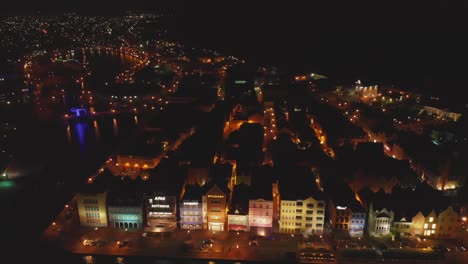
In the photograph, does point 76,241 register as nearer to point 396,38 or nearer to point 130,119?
point 130,119

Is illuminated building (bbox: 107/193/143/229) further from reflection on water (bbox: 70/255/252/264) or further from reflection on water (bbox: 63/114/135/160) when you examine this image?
reflection on water (bbox: 63/114/135/160)

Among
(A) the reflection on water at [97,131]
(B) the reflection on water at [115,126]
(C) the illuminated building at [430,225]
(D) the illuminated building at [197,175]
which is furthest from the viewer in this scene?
(B) the reflection on water at [115,126]

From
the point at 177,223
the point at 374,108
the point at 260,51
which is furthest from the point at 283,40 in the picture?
the point at 177,223

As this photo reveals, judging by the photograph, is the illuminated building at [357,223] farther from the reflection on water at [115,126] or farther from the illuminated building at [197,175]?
the reflection on water at [115,126]

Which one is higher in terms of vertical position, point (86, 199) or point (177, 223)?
point (86, 199)

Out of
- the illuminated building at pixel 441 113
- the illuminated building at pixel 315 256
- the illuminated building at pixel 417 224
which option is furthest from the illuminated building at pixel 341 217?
the illuminated building at pixel 441 113

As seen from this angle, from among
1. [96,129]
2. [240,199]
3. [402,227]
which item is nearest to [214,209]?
[240,199]
